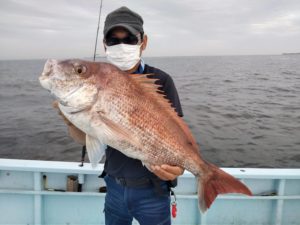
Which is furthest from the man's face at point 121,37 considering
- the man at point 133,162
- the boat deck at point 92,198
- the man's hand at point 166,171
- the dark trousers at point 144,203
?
the boat deck at point 92,198

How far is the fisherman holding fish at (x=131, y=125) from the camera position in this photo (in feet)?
7.34

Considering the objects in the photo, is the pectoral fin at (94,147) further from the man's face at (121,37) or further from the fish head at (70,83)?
the man's face at (121,37)

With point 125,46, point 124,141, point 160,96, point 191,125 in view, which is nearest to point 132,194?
point 124,141

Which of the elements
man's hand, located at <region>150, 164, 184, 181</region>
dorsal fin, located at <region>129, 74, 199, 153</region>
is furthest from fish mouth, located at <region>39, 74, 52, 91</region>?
man's hand, located at <region>150, 164, 184, 181</region>

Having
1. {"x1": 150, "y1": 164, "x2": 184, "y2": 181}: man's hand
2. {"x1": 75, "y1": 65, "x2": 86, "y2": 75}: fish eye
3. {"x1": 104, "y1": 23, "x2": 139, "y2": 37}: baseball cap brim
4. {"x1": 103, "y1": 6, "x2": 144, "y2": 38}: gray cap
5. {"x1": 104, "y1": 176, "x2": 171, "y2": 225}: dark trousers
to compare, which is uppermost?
{"x1": 103, "y1": 6, "x2": 144, "y2": 38}: gray cap

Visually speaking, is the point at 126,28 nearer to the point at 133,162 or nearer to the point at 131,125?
the point at 131,125

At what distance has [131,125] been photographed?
2359mm

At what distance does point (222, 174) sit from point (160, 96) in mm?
875

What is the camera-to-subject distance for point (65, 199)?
14.7 ft

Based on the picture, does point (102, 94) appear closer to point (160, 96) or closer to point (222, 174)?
point (160, 96)

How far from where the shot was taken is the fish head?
2189mm

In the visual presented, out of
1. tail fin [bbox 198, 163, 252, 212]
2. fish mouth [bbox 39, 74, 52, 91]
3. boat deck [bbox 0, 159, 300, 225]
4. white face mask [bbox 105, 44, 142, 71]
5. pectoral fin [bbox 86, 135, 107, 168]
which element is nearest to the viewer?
fish mouth [bbox 39, 74, 52, 91]

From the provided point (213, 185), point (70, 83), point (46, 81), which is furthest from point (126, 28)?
point (213, 185)

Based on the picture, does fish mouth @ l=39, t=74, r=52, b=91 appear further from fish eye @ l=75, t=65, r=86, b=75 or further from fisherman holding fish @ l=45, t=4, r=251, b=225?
fish eye @ l=75, t=65, r=86, b=75
